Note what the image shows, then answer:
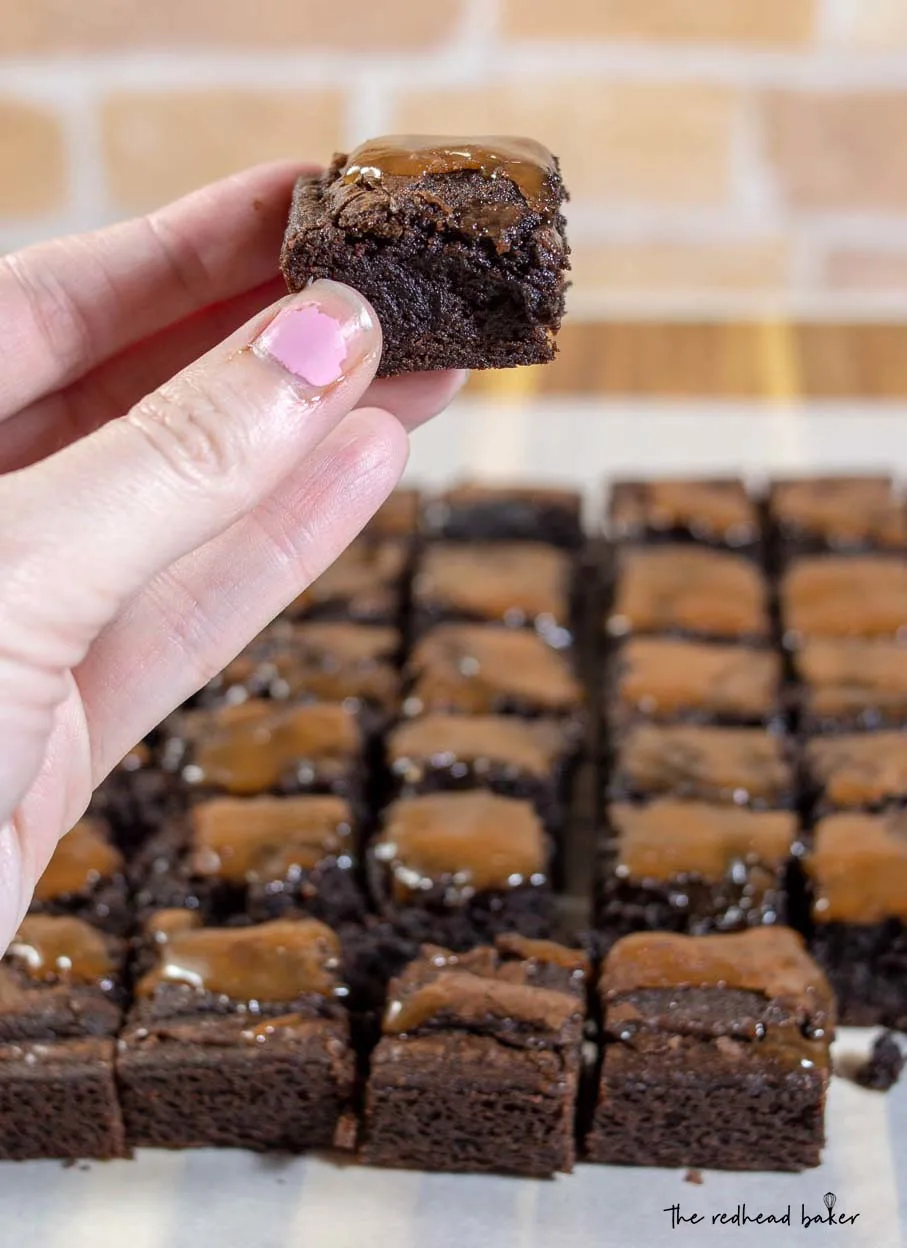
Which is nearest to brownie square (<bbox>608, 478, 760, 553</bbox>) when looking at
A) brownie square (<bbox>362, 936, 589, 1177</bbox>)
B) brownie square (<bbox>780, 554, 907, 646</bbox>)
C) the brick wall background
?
brownie square (<bbox>780, 554, 907, 646</bbox>)

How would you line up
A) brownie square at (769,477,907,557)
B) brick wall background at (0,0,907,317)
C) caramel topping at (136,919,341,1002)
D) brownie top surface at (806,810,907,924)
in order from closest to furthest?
caramel topping at (136,919,341,1002) < brownie top surface at (806,810,907,924) < brownie square at (769,477,907,557) < brick wall background at (0,0,907,317)

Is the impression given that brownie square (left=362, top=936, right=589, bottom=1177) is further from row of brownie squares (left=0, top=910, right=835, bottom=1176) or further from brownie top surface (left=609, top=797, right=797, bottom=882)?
brownie top surface (left=609, top=797, right=797, bottom=882)

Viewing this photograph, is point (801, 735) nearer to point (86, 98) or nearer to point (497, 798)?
point (497, 798)

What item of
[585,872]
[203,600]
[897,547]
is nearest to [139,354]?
[203,600]

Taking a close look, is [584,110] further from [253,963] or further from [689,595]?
[253,963]

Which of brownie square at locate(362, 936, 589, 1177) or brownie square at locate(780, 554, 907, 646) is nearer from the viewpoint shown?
brownie square at locate(362, 936, 589, 1177)

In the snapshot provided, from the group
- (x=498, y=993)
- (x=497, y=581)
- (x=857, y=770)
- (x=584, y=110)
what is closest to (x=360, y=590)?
(x=497, y=581)

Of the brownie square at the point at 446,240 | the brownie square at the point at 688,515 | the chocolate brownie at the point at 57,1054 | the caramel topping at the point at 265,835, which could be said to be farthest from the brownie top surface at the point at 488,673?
the brownie square at the point at 446,240
